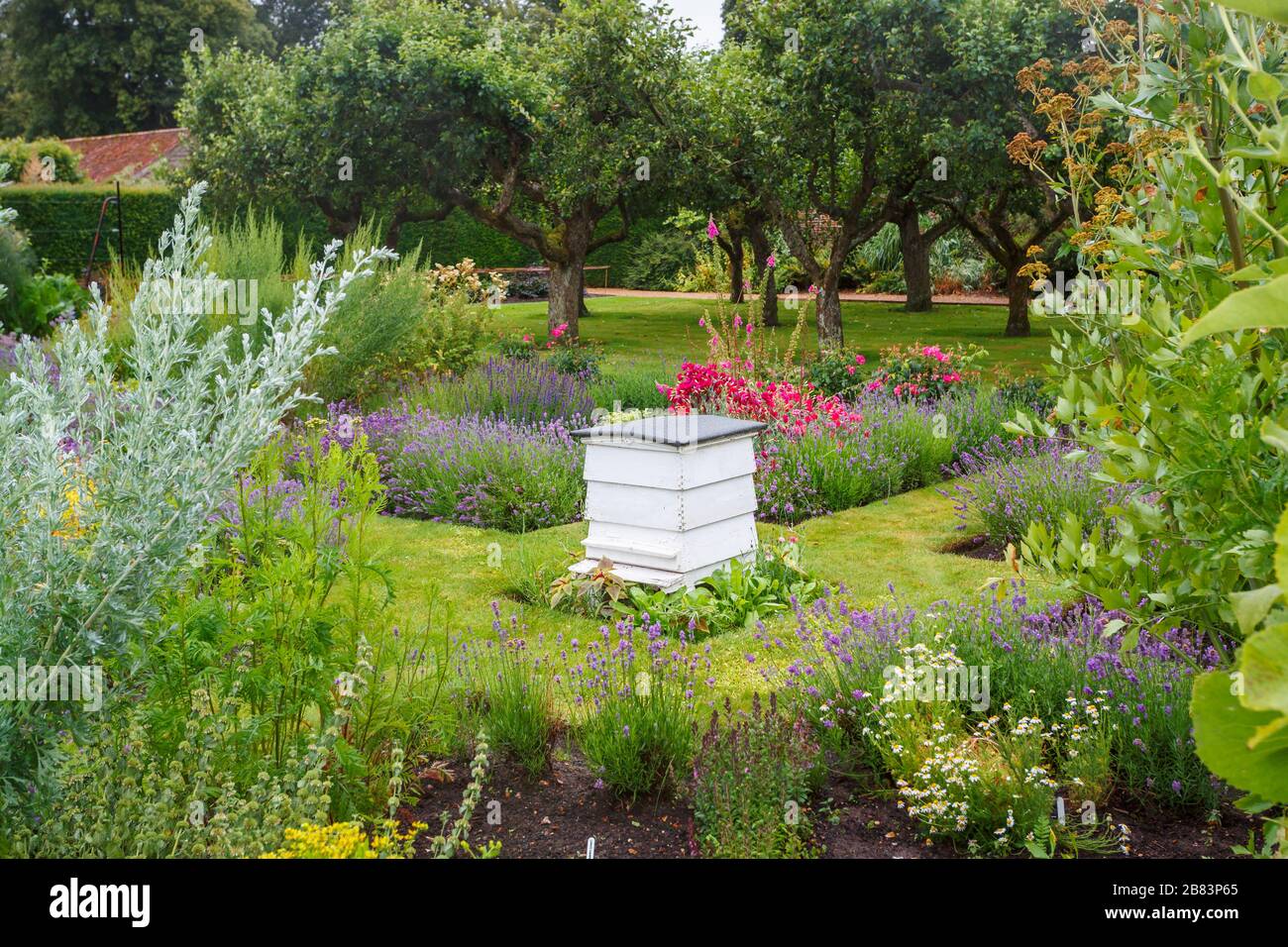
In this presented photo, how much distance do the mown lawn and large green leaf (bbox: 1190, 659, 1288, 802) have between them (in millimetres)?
13435

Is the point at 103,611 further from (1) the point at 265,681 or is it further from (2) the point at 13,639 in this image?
(1) the point at 265,681

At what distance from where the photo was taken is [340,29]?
57.9 feet

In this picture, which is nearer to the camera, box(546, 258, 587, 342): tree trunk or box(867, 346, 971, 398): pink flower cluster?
box(867, 346, 971, 398): pink flower cluster

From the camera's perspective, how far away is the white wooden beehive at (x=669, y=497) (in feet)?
19.7

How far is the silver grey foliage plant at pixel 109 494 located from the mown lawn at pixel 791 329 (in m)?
11.0

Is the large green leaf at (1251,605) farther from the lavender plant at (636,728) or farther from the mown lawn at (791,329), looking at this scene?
the mown lawn at (791,329)

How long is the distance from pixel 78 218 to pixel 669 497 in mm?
22879

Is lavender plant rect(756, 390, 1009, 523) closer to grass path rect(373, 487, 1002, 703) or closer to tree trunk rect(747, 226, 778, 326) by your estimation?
grass path rect(373, 487, 1002, 703)

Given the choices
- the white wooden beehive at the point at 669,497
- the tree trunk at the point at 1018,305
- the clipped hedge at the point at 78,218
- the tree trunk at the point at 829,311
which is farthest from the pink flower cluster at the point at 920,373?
the clipped hedge at the point at 78,218

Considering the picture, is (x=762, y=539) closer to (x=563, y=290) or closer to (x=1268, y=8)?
(x=1268, y=8)

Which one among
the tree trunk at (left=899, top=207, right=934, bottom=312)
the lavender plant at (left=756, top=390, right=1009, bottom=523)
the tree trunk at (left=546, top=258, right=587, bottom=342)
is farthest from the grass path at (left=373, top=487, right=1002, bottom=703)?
the tree trunk at (left=899, top=207, right=934, bottom=312)

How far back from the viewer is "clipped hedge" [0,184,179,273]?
79.1 feet

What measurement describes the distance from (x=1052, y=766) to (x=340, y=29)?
55.6 ft

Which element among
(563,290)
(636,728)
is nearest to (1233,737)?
(636,728)
